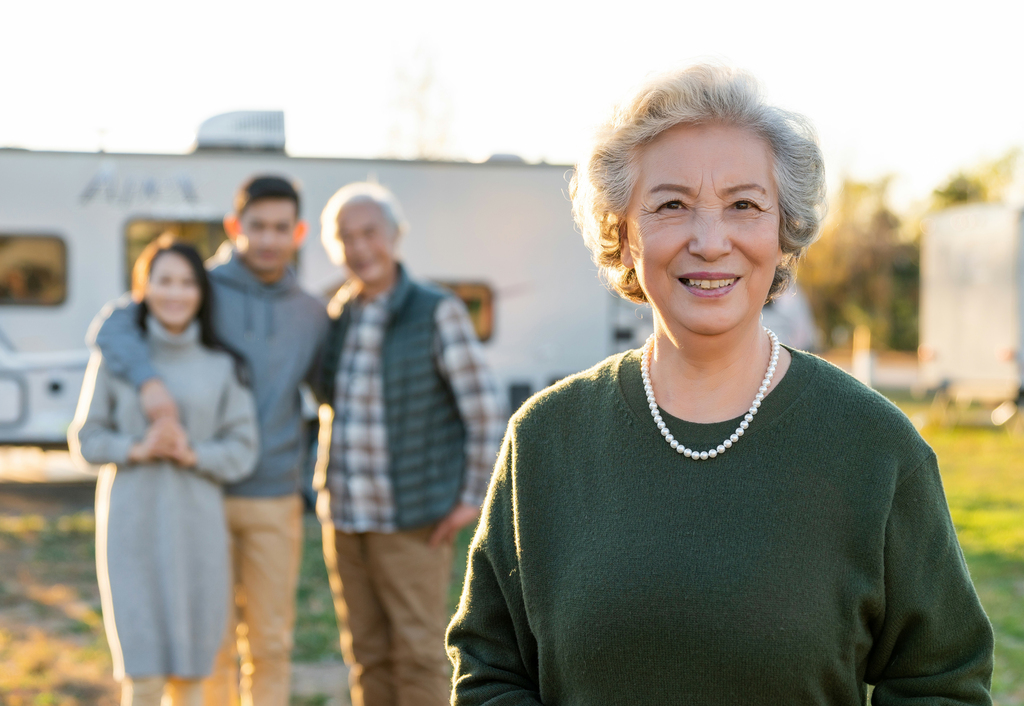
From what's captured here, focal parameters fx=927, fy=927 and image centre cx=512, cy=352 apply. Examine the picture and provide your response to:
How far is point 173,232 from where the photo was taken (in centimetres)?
767

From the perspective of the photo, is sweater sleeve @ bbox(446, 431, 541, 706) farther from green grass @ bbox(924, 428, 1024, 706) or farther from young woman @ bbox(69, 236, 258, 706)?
green grass @ bbox(924, 428, 1024, 706)

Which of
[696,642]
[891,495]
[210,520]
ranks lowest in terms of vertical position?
[210,520]

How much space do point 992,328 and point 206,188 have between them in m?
9.78

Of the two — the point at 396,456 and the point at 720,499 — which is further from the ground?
the point at 720,499

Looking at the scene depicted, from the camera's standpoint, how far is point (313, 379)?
3.62 meters

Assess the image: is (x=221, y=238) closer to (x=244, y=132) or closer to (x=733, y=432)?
(x=244, y=132)

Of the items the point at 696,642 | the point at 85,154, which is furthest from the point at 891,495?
the point at 85,154

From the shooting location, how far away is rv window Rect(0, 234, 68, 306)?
752 cm

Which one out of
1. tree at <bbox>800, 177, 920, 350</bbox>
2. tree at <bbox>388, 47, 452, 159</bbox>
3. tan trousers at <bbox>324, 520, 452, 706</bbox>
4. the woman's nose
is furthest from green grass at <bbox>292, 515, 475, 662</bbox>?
tree at <bbox>800, 177, 920, 350</bbox>

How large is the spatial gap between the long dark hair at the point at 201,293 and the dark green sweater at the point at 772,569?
6.90 feet

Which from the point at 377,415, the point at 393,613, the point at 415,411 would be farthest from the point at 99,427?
the point at 393,613

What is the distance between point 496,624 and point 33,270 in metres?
7.10

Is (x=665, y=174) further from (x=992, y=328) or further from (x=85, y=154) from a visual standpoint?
(x=992, y=328)

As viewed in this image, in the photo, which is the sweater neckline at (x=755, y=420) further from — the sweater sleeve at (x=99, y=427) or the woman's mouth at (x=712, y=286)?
the sweater sleeve at (x=99, y=427)
